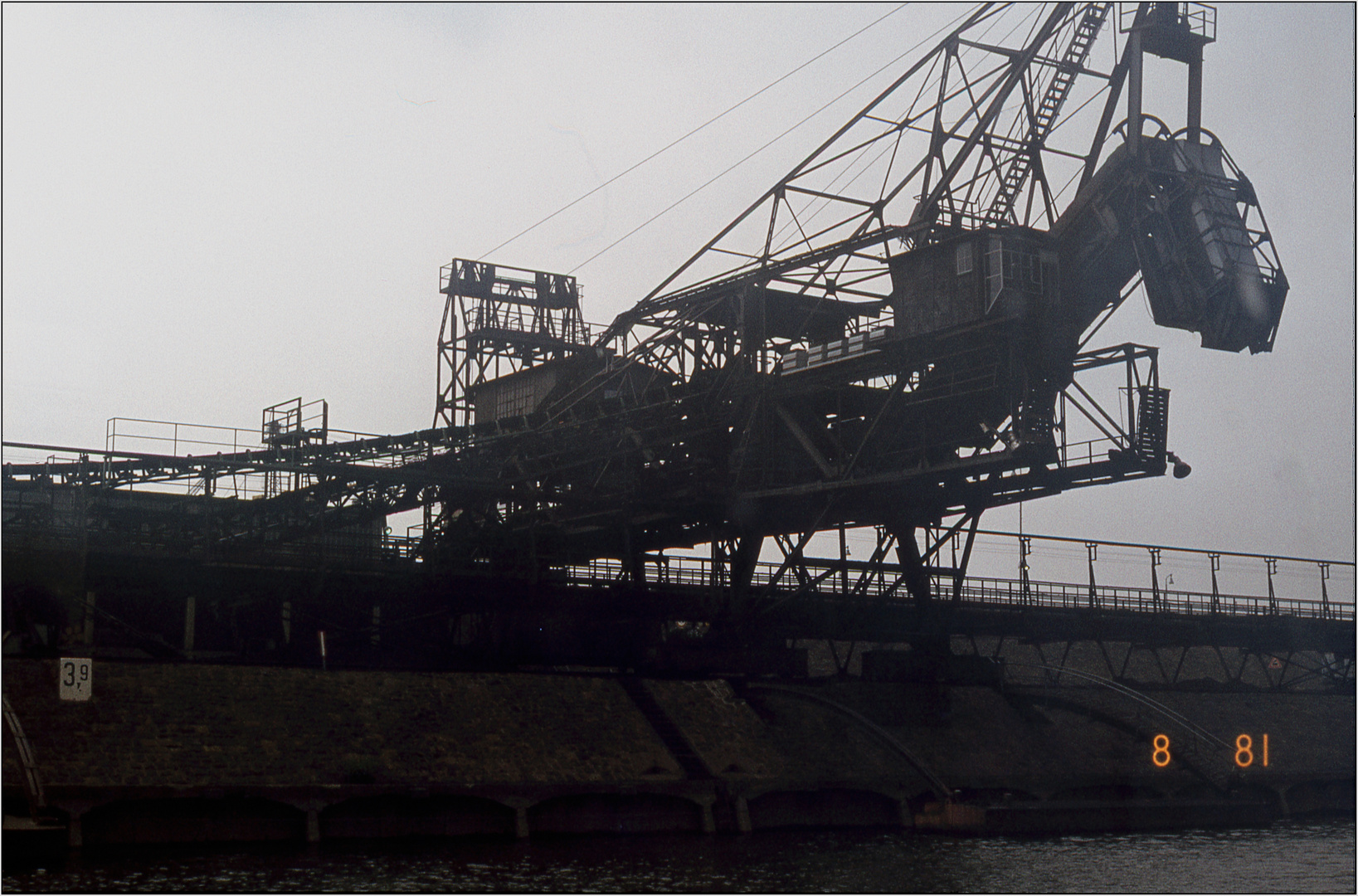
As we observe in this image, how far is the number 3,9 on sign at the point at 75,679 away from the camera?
39156mm

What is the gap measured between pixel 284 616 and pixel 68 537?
9.99 metres

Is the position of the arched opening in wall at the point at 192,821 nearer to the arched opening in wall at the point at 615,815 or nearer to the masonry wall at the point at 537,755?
the masonry wall at the point at 537,755

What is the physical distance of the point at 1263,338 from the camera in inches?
1647

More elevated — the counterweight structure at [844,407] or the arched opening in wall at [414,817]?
the counterweight structure at [844,407]

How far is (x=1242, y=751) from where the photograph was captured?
Answer: 62531 millimetres

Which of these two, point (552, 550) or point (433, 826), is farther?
point (552, 550)

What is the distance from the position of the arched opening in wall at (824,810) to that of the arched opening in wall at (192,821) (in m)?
14.7

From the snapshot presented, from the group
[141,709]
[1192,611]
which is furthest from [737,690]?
[1192,611]

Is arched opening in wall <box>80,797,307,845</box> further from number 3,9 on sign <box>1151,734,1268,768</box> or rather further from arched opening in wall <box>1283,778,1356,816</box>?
arched opening in wall <box>1283,778,1356,816</box>

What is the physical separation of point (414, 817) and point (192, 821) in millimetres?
6064

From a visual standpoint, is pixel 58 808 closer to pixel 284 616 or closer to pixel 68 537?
pixel 68 537

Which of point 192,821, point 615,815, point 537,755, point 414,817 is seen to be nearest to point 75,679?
point 192,821

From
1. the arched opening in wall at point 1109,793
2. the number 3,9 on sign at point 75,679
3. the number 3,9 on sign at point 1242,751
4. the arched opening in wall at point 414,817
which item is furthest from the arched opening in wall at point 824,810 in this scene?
the number 3,9 on sign at point 75,679

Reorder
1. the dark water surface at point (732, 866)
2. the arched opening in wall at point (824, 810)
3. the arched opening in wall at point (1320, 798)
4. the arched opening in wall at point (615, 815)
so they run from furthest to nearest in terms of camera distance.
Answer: the arched opening in wall at point (1320, 798) < the arched opening in wall at point (824, 810) < the arched opening in wall at point (615, 815) < the dark water surface at point (732, 866)
